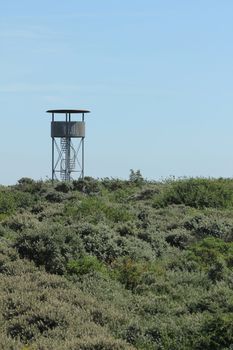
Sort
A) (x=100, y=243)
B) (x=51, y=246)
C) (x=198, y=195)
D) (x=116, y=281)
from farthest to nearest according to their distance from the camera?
1. (x=198, y=195)
2. (x=100, y=243)
3. (x=51, y=246)
4. (x=116, y=281)

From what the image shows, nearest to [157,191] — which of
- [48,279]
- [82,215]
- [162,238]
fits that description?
[82,215]

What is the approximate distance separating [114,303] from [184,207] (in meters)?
13.1

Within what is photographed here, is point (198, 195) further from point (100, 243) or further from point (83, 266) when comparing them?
point (83, 266)

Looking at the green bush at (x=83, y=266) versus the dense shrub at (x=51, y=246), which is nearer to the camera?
the green bush at (x=83, y=266)

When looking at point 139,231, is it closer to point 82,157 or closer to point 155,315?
point 155,315

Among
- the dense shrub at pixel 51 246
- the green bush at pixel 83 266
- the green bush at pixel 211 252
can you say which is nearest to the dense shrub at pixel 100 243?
the dense shrub at pixel 51 246

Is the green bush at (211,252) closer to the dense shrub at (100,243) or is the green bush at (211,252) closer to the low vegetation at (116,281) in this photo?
the low vegetation at (116,281)

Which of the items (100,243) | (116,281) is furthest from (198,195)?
(116,281)

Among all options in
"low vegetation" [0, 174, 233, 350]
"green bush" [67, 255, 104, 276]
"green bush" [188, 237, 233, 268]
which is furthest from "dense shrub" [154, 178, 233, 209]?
"green bush" [67, 255, 104, 276]

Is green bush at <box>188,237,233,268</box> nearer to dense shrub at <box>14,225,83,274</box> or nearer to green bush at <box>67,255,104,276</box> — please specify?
green bush at <box>67,255,104,276</box>

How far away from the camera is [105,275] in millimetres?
13367

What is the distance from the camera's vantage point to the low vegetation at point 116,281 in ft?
32.2

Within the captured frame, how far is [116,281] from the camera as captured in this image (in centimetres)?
1320

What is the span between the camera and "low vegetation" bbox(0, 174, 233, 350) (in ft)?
32.2
